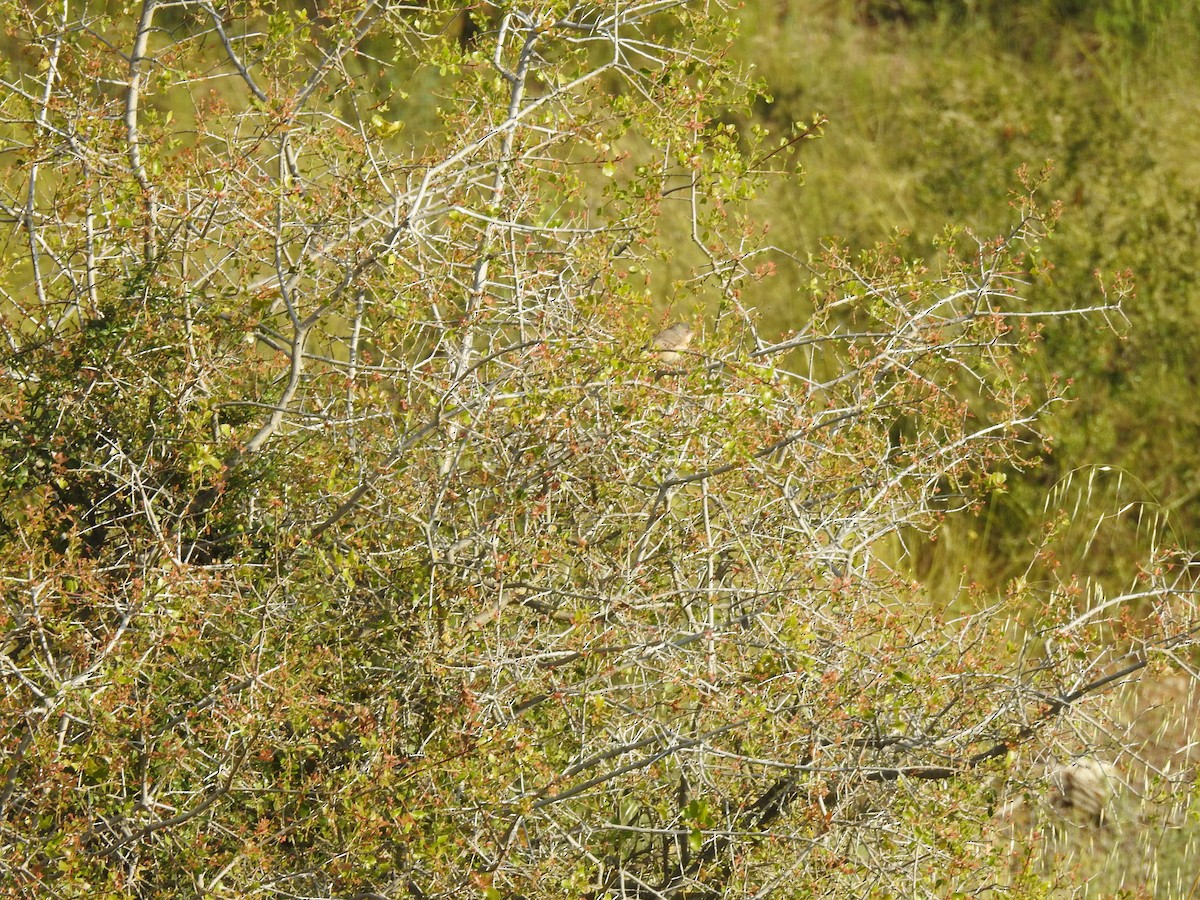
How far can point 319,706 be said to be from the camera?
252 cm

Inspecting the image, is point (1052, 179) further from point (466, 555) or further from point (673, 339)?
point (466, 555)

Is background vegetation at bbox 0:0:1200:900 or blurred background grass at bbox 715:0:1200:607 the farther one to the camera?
blurred background grass at bbox 715:0:1200:607

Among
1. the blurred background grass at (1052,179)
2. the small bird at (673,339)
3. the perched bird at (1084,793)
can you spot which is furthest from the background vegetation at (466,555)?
the blurred background grass at (1052,179)

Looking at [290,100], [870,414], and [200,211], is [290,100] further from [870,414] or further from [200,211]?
[870,414]

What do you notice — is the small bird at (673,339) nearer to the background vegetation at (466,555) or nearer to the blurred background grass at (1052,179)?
the background vegetation at (466,555)

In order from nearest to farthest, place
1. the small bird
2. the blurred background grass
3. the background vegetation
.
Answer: the background vegetation, the small bird, the blurred background grass

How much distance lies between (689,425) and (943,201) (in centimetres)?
435

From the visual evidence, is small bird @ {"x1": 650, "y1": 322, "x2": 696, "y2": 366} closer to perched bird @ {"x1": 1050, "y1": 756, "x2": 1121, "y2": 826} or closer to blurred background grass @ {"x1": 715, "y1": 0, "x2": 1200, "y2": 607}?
blurred background grass @ {"x1": 715, "y1": 0, "x2": 1200, "y2": 607}

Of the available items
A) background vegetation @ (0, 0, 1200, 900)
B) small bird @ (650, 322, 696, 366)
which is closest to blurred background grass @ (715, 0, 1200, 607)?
small bird @ (650, 322, 696, 366)

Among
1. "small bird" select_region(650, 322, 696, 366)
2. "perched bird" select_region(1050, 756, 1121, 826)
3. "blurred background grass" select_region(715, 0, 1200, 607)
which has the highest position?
"small bird" select_region(650, 322, 696, 366)

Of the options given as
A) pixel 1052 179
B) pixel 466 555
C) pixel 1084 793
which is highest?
pixel 466 555

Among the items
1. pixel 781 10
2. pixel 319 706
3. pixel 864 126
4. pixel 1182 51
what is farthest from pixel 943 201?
pixel 319 706

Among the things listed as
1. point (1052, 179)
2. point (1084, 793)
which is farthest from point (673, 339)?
point (1052, 179)

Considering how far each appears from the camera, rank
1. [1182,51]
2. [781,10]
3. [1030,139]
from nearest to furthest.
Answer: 1. [1030,139]
2. [1182,51]
3. [781,10]
